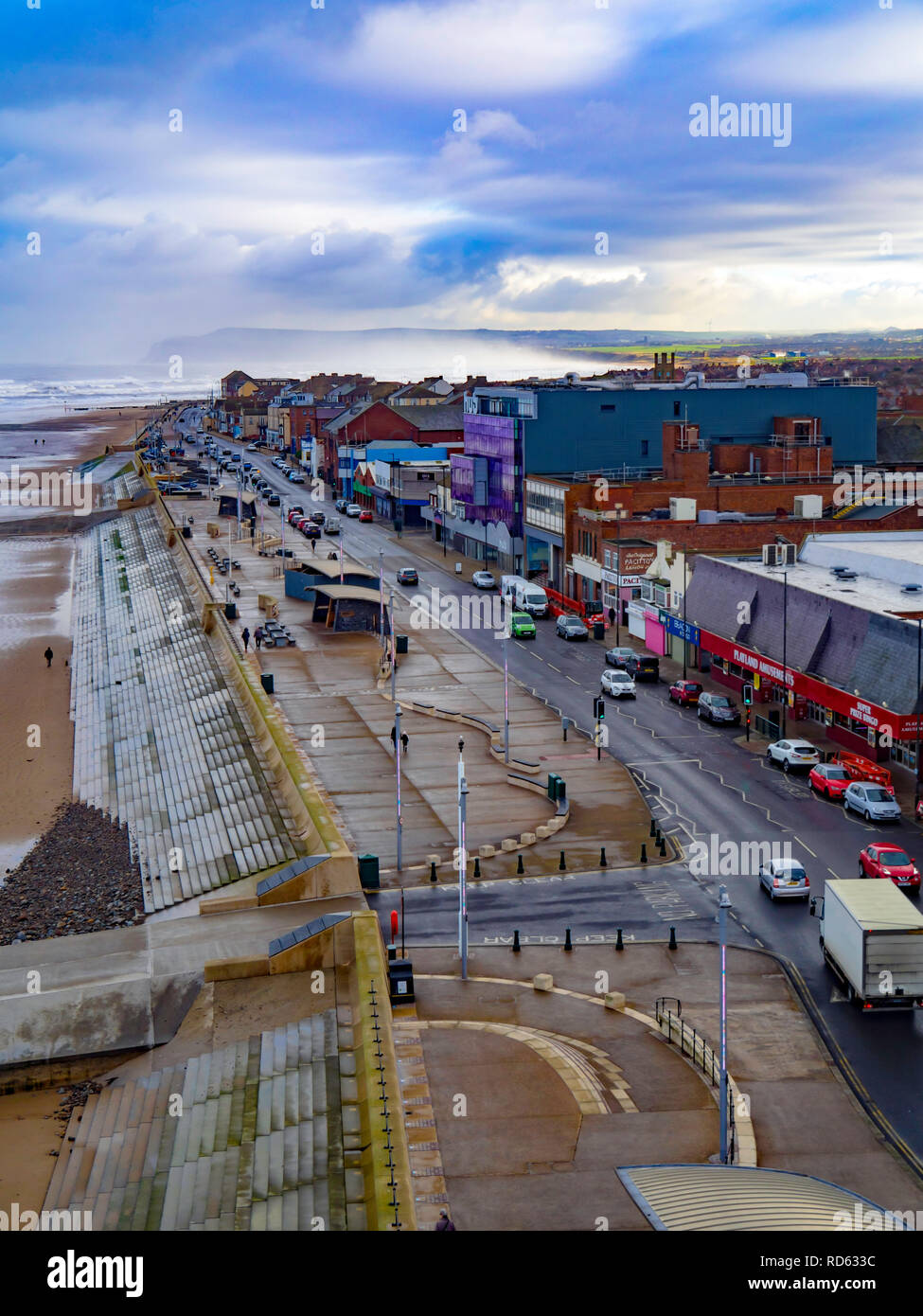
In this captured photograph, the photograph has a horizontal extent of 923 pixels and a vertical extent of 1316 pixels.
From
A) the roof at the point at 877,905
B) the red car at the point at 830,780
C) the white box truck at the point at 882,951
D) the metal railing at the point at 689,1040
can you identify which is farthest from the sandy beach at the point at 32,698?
the red car at the point at 830,780

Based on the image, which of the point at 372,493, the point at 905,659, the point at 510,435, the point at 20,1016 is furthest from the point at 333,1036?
the point at 372,493

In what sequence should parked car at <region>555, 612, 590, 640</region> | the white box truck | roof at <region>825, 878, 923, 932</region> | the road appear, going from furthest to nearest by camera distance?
1. parked car at <region>555, 612, 590, 640</region>
2. roof at <region>825, 878, 923, 932</region>
3. the white box truck
4. the road

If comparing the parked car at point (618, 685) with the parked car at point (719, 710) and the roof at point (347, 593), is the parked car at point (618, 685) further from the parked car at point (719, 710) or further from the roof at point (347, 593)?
the roof at point (347, 593)

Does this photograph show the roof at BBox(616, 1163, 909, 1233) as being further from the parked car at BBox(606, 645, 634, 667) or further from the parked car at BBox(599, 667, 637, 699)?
the parked car at BBox(606, 645, 634, 667)

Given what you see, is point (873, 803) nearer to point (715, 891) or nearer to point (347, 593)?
point (715, 891)

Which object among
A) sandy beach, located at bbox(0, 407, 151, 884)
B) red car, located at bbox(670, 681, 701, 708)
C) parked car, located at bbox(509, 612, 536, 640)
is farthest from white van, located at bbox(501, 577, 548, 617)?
sandy beach, located at bbox(0, 407, 151, 884)

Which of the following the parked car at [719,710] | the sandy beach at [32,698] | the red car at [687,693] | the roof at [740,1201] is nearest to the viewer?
the roof at [740,1201]
